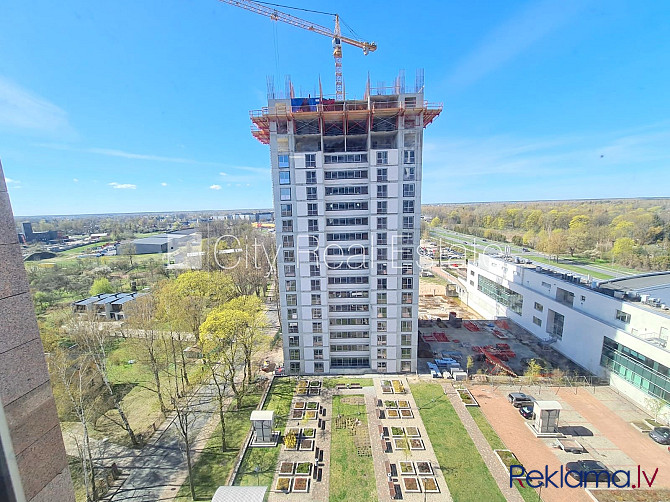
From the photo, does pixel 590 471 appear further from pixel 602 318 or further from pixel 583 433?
pixel 602 318

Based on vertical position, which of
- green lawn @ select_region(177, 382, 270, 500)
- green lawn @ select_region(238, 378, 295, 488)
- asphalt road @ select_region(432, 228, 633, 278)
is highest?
asphalt road @ select_region(432, 228, 633, 278)

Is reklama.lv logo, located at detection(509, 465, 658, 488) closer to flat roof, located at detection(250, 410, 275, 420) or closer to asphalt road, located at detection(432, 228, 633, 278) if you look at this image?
flat roof, located at detection(250, 410, 275, 420)

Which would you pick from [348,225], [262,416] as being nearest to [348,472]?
[262,416]

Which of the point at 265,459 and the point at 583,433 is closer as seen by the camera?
the point at 265,459

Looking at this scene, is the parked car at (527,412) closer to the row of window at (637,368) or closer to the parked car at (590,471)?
the parked car at (590,471)

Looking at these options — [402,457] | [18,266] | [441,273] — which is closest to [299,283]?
[402,457]

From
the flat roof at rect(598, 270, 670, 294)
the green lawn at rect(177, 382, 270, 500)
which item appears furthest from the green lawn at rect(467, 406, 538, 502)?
the flat roof at rect(598, 270, 670, 294)
